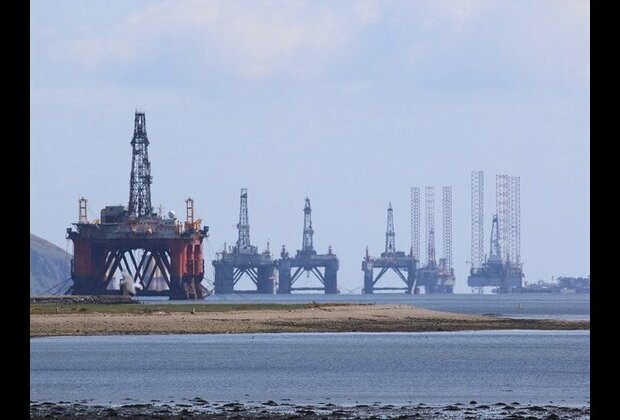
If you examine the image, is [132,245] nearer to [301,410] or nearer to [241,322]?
[241,322]

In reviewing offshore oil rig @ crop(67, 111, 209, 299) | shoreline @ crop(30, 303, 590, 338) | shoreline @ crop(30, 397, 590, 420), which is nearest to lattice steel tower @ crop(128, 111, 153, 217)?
offshore oil rig @ crop(67, 111, 209, 299)

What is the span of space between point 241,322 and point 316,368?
40295 millimetres

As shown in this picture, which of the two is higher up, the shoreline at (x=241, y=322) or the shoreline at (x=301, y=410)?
the shoreline at (x=301, y=410)

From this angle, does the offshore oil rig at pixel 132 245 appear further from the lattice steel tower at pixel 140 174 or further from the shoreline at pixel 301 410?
the shoreline at pixel 301 410

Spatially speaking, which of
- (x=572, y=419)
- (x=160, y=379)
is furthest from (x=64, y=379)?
(x=572, y=419)

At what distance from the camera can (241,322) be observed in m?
93.8

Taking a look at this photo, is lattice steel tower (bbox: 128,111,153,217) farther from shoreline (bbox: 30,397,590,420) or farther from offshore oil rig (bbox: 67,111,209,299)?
shoreline (bbox: 30,397,590,420)

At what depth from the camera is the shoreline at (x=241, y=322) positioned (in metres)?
84.5

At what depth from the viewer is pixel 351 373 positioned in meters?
50.5

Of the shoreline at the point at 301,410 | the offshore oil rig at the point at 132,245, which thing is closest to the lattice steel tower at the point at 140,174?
the offshore oil rig at the point at 132,245

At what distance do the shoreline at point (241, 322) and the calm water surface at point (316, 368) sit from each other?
2534mm

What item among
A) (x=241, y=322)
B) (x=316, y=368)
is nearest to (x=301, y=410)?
(x=316, y=368)
